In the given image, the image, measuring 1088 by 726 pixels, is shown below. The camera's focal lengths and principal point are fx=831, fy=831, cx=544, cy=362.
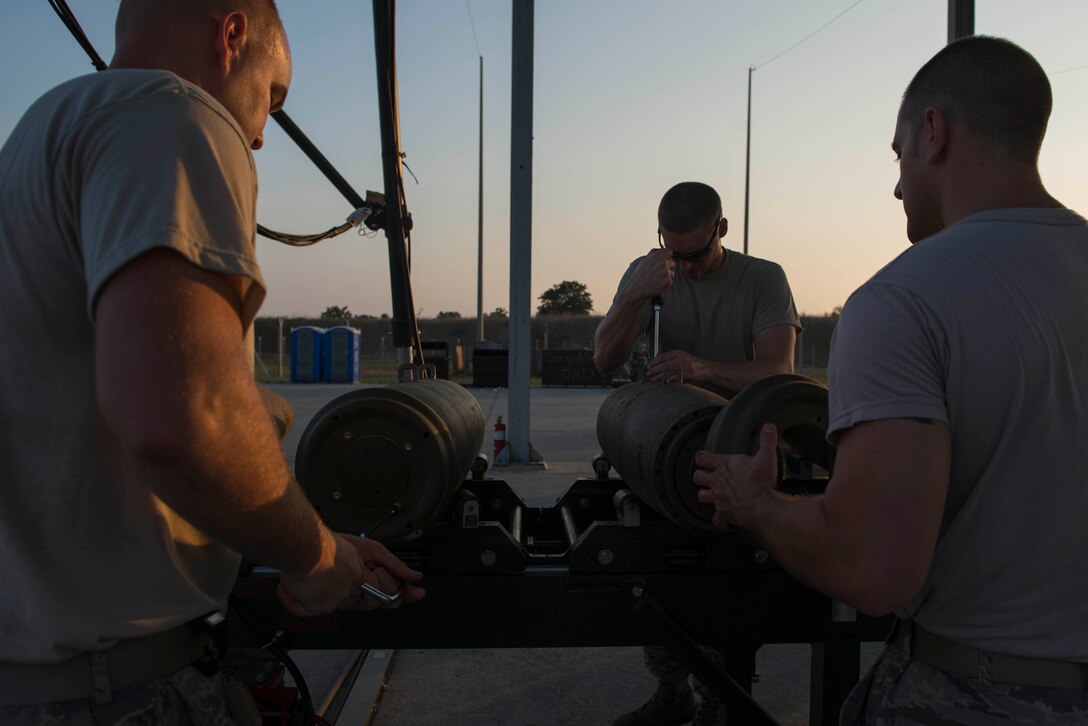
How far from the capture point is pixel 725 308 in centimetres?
363

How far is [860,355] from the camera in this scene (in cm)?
153

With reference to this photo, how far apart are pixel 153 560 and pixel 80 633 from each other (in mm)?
139

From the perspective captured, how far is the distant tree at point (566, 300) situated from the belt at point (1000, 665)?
62700mm

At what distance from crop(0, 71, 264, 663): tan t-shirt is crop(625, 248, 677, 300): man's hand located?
2179 mm

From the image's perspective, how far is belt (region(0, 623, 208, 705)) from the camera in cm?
125

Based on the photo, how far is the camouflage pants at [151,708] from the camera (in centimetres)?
125

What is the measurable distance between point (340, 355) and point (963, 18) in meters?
21.2

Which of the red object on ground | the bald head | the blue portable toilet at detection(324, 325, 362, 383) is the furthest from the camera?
the blue portable toilet at detection(324, 325, 362, 383)

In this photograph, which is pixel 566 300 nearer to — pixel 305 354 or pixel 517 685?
pixel 305 354

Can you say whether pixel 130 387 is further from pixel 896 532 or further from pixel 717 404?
pixel 717 404

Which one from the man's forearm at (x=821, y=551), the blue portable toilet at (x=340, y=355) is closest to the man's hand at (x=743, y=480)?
the man's forearm at (x=821, y=551)

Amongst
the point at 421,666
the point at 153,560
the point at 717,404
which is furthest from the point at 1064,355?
the point at 421,666

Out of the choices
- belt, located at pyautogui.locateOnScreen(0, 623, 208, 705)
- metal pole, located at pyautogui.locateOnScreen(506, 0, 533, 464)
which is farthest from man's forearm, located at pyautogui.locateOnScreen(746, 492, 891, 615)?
metal pole, located at pyautogui.locateOnScreen(506, 0, 533, 464)

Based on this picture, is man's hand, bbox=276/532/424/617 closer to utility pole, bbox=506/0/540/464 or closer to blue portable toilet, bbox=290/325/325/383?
utility pole, bbox=506/0/540/464
